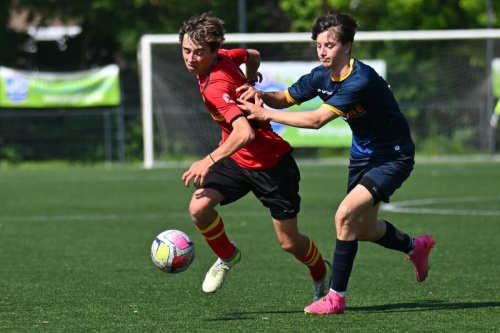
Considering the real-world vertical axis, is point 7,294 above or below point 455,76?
above

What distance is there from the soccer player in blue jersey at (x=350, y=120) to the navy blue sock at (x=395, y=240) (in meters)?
0.26

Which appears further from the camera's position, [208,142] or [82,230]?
[208,142]

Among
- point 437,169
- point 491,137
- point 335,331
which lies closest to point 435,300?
point 335,331

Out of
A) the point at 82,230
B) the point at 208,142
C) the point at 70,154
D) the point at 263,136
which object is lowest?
the point at 70,154

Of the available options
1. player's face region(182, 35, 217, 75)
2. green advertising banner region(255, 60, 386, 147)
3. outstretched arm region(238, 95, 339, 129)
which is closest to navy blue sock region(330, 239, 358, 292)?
outstretched arm region(238, 95, 339, 129)

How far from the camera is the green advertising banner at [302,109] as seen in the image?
21.8 m

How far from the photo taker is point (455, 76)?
954 inches

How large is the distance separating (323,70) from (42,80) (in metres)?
18.6

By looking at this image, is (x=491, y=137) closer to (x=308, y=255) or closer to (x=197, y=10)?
(x=197, y=10)

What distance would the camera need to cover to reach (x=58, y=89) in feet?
80.9

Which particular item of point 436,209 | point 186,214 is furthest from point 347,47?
point 436,209

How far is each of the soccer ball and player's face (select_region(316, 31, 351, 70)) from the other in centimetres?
151

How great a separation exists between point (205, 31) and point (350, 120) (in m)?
→ 1.07

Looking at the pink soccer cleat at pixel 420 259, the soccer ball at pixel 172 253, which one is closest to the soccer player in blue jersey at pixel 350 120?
the pink soccer cleat at pixel 420 259
